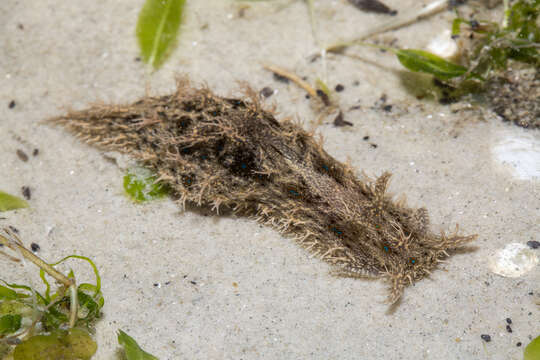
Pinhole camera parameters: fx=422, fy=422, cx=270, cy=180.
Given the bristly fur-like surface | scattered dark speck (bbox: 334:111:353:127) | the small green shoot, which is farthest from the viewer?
scattered dark speck (bbox: 334:111:353:127)

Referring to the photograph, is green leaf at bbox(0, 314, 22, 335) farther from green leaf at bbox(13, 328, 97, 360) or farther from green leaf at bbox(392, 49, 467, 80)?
green leaf at bbox(392, 49, 467, 80)

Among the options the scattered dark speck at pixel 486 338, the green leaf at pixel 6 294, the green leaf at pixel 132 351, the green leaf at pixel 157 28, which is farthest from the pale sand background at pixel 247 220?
the green leaf at pixel 6 294

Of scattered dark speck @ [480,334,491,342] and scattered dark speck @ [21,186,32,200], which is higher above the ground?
scattered dark speck @ [21,186,32,200]

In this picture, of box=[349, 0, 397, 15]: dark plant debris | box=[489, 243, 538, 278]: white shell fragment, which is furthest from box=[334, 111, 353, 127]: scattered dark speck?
box=[489, 243, 538, 278]: white shell fragment

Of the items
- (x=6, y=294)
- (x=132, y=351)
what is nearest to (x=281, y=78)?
(x=132, y=351)

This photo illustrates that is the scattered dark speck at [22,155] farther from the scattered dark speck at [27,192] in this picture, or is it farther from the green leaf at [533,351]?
the green leaf at [533,351]
